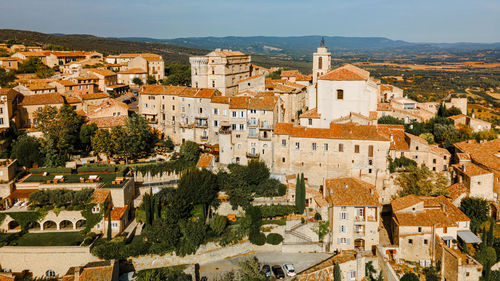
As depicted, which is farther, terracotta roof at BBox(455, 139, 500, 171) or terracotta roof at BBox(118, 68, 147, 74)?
terracotta roof at BBox(118, 68, 147, 74)

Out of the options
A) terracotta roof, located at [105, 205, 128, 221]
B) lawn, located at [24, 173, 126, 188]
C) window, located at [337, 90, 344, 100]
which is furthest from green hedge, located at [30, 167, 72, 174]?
window, located at [337, 90, 344, 100]

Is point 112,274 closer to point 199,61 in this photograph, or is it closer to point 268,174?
point 268,174

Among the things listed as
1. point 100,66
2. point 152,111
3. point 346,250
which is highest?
point 100,66

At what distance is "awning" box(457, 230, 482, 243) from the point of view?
31548 mm

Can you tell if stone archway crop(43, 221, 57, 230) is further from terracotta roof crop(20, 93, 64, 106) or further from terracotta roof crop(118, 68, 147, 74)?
terracotta roof crop(118, 68, 147, 74)

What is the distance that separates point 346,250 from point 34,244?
25.1 meters

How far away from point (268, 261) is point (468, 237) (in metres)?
15.7

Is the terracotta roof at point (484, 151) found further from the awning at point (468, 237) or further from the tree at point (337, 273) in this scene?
the tree at point (337, 273)

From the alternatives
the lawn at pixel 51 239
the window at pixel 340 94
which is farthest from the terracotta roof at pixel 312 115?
the lawn at pixel 51 239

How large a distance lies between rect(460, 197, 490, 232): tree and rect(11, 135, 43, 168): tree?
39.5m

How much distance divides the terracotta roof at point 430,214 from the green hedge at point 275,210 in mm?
8889

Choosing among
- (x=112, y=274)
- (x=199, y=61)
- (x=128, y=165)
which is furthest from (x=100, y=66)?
(x=112, y=274)

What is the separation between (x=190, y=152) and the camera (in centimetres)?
4281

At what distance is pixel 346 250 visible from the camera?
33781mm
